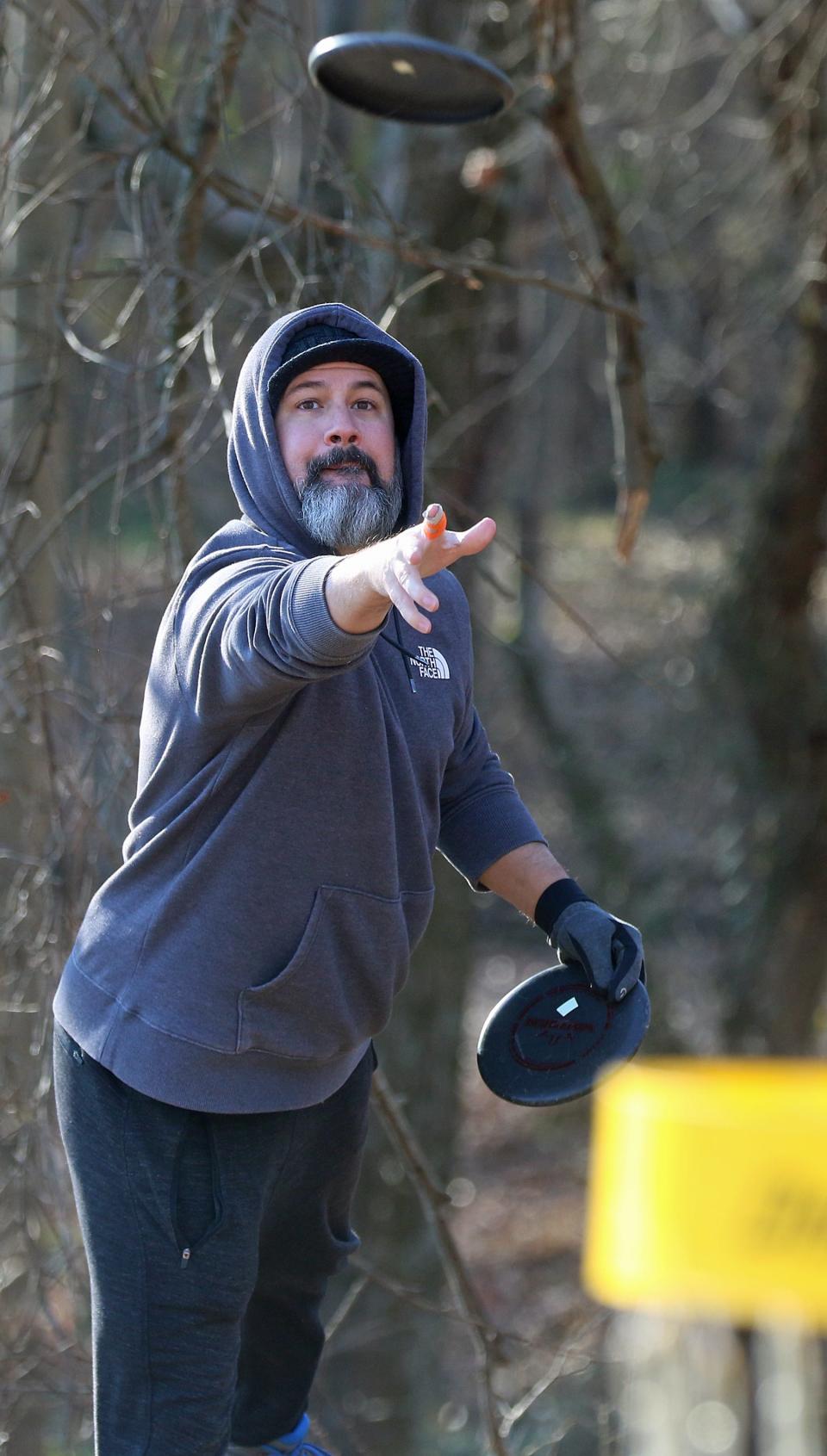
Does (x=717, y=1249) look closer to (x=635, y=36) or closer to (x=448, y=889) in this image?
(x=448, y=889)

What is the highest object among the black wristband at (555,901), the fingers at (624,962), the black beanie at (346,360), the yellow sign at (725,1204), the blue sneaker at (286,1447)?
the black beanie at (346,360)

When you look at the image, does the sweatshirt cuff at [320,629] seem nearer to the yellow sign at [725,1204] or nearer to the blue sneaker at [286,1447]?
the yellow sign at [725,1204]

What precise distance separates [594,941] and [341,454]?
0.82 meters

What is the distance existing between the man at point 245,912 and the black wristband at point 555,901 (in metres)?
0.10

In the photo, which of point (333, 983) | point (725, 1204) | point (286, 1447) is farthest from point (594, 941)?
point (725, 1204)

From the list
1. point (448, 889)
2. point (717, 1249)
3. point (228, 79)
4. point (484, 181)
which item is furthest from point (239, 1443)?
point (484, 181)

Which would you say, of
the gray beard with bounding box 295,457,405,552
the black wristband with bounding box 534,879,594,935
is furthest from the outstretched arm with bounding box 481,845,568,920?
the gray beard with bounding box 295,457,405,552

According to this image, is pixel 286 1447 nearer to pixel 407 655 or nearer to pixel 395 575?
pixel 407 655

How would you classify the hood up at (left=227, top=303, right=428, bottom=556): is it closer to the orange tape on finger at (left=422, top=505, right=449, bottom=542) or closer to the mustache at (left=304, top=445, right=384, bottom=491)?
the mustache at (left=304, top=445, right=384, bottom=491)

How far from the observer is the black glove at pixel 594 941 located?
2.55 meters

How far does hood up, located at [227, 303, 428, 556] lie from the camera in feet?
7.84

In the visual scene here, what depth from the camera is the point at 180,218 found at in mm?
3674

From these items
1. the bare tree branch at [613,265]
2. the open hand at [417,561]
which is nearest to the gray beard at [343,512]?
the open hand at [417,561]

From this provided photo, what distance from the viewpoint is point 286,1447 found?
275 centimetres
